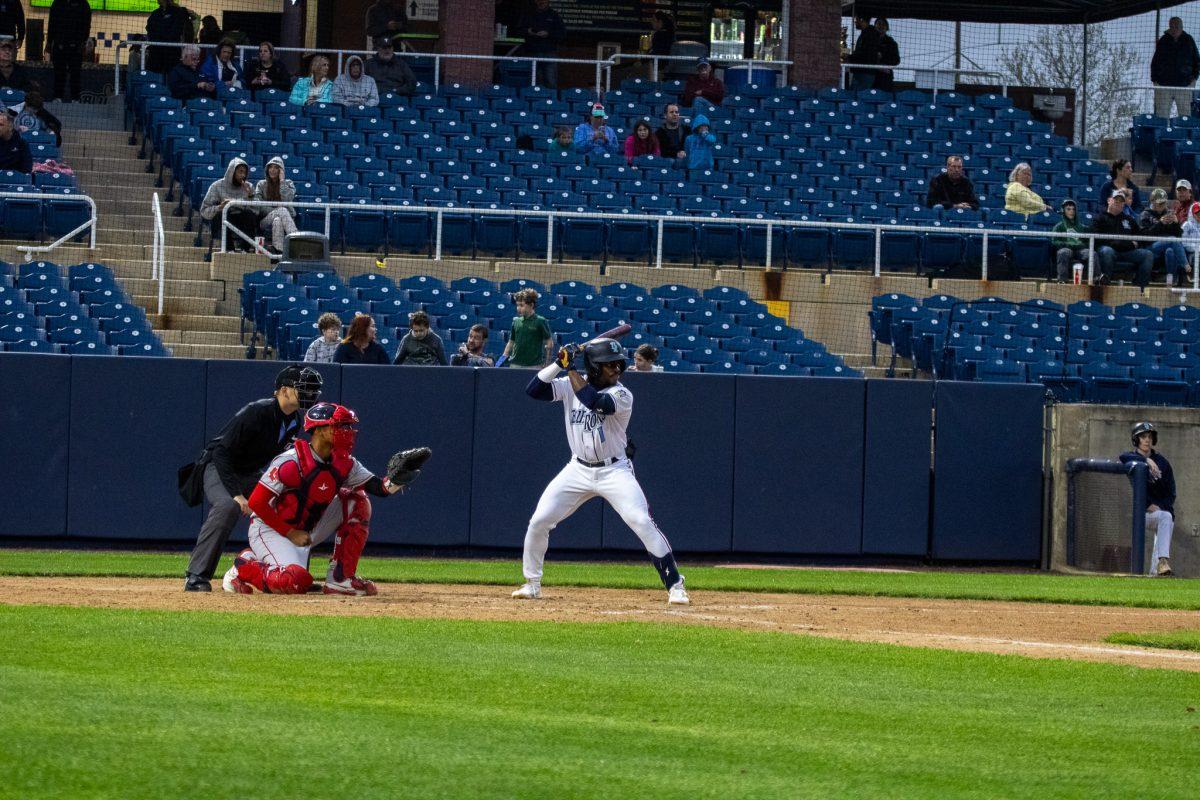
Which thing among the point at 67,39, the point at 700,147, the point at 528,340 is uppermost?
the point at 67,39

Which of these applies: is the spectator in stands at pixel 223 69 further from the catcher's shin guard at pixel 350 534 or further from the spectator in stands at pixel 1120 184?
the catcher's shin guard at pixel 350 534

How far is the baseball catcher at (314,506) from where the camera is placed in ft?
37.5

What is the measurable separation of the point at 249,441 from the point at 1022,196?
1680cm

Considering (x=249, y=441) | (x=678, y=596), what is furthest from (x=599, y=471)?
(x=249, y=441)

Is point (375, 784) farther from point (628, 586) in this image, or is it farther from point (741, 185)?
point (741, 185)

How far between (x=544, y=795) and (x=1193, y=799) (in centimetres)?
222

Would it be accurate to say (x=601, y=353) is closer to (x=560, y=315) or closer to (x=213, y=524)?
(x=213, y=524)

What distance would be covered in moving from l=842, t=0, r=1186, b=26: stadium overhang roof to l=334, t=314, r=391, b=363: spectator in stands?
61.5ft

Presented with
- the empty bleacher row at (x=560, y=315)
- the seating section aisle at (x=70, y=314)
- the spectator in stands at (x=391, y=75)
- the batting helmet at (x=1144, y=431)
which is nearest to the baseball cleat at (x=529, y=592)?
the empty bleacher row at (x=560, y=315)

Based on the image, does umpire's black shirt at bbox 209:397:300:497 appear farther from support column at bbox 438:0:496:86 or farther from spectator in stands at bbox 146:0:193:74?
support column at bbox 438:0:496:86

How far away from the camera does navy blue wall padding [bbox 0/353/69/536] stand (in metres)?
16.8

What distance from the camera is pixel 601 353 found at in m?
12.0

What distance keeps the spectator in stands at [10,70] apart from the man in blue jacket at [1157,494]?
16555mm

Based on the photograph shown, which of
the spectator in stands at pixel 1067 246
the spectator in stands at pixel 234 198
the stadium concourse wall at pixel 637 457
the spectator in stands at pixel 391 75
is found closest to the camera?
the stadium concourse wall at pixel 637 457
